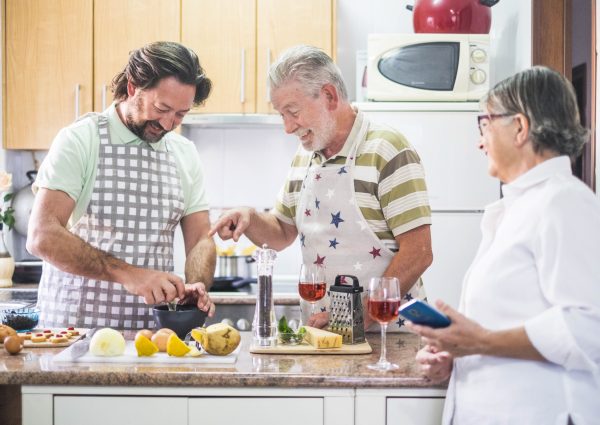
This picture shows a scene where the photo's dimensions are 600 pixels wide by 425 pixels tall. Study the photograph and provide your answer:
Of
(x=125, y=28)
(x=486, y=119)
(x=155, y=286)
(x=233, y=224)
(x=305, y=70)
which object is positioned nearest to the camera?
(x=486, y=119)

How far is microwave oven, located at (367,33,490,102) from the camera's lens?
3598 millimetres

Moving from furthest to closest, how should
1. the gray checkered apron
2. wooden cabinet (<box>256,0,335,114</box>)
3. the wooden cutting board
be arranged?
wooden cabinet (<box>256,0,335,114</box>) < the gray checkered apron < the wooden cutting board

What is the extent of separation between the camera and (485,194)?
3596 millimetres

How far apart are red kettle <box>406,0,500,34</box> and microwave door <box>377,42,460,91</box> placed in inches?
5.2

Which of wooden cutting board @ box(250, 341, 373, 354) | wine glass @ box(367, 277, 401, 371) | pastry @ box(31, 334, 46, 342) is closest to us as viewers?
wine glass @ box(367, 277, 401, 371)

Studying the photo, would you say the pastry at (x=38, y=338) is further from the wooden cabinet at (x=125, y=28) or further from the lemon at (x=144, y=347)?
the wooden cabinet at (x=125, y=28)

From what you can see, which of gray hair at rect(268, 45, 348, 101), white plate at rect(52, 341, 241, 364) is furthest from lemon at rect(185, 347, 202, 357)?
gray hair at rect(268, 45, 348, 101)

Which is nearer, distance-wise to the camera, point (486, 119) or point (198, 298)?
point (486, 119)

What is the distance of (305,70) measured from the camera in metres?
2.18

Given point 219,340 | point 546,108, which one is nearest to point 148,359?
point 219,340

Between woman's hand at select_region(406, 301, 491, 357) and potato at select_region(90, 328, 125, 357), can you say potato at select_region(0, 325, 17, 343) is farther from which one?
woman's hand at select_region(406, 301, 491, 357)

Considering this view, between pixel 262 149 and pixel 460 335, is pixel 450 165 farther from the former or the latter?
pixel 460 335

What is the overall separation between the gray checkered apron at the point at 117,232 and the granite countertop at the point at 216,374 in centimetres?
56

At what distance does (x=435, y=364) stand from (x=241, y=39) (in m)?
2.57
